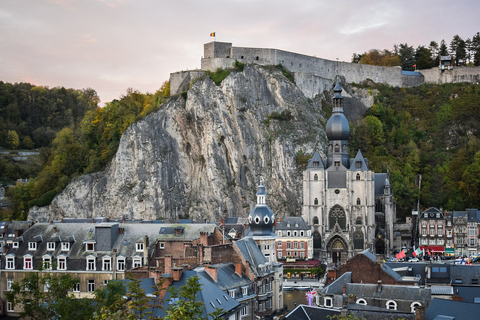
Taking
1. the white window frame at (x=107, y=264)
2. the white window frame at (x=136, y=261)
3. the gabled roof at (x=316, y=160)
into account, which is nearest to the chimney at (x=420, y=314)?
the white window frame at (x=136, y=261)

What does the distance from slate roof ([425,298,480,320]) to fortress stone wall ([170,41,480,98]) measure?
62951 millimetres

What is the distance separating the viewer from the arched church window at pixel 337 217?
80.9 meters

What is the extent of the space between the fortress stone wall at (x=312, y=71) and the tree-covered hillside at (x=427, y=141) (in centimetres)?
289

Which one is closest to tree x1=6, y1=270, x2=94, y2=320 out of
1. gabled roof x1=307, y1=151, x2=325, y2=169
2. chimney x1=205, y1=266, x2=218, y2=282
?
chimney x1=205, y1=266, x2=218, y2=282

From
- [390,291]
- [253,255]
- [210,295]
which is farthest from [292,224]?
[210,295]

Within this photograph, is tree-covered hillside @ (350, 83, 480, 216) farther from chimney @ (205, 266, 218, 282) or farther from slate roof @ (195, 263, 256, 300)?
chimney @ (205, 266, 218, 282)

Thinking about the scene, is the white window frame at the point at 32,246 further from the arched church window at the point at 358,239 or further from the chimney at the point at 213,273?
the arched church window at the point at 358,239

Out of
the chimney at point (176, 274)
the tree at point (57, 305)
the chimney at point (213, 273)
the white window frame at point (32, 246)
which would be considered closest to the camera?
the tree at point (57, 305)

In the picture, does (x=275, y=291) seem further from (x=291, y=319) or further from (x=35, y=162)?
(x=35, y=162)

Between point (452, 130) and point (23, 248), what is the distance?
72.1 metres

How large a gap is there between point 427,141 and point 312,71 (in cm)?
1996

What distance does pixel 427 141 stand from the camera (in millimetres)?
102438

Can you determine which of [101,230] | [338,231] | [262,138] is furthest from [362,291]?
[262,138]

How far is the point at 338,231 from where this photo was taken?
80.1 metres
